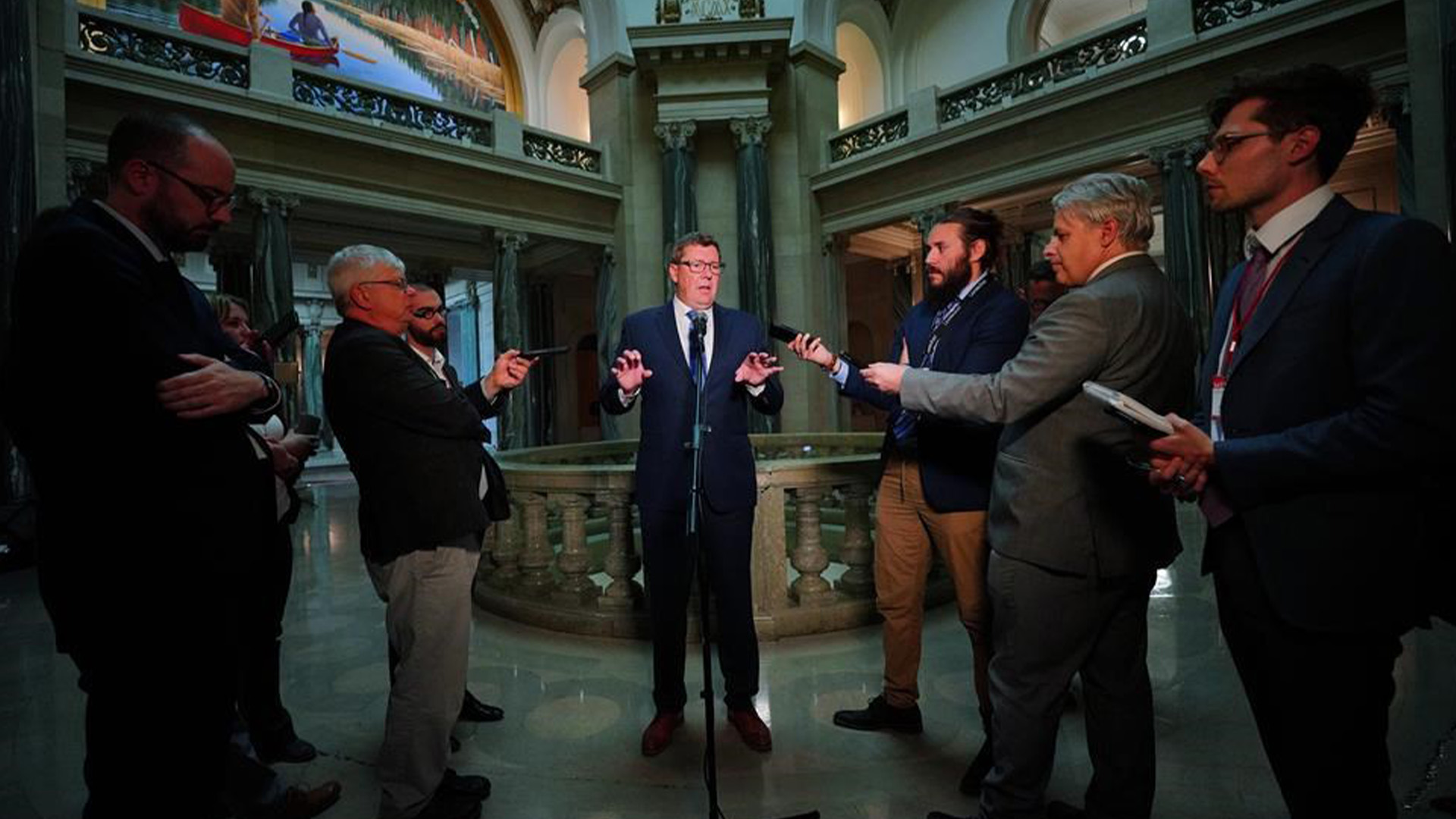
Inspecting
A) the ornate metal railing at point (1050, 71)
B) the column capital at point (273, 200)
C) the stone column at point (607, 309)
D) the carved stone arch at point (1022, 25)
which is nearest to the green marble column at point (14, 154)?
the column capital at point (273, 200)

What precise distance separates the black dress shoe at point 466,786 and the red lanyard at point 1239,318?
2322 millimetres

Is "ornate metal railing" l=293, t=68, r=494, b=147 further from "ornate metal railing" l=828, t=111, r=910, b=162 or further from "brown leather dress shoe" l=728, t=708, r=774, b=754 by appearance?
"brown leather dress shoe" l=728, t=708, r=774, b=754

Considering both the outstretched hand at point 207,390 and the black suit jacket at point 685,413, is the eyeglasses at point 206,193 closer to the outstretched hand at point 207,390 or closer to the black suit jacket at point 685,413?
the outstretched hand at point 207,390

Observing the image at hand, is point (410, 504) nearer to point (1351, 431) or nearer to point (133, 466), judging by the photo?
point (133, 466)

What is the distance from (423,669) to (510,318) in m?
10.6

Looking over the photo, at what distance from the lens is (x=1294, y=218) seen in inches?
54.0

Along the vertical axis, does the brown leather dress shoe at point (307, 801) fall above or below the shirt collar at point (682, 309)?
below

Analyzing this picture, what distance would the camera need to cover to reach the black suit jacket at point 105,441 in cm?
131

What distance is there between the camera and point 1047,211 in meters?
12.9

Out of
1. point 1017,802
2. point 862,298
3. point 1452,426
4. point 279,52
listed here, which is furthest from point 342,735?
point 862,298

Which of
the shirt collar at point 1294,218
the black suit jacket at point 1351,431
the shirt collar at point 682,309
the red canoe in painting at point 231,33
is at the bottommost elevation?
the black suit jacket at point 1351,431

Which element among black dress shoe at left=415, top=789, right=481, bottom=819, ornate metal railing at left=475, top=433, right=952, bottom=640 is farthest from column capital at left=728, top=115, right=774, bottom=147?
black dress shoe at left=415, top=789, right=481, bottom=819

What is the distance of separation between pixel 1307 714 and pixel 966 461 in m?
1.15

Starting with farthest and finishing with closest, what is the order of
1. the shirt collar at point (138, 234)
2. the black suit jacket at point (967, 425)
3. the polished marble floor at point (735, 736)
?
the black suit jacket at point (967, 425) < the polished marble floor at point (735, 736) < the shirt collar at point (138, 234)
